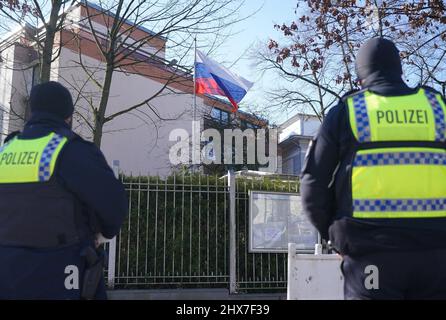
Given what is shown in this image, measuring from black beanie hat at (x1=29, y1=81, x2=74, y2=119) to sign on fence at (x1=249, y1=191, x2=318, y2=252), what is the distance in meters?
7.13

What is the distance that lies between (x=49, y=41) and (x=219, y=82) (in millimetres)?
5300

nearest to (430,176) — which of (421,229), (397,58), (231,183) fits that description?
(421,229)

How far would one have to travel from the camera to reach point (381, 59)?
2.78 meters

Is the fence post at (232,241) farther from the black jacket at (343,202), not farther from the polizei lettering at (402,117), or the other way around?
the polizei lettering at (402,117)

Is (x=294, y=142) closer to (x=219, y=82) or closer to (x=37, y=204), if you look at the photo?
(x=219, y=82)

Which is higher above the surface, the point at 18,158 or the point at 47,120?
the point at 47,120

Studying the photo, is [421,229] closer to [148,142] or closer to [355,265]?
[355,265]

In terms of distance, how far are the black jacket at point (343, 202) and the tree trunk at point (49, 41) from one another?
727 cm

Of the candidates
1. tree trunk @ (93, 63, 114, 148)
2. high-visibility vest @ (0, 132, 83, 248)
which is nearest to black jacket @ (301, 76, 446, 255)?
high-visibility vest @ (0, 132, 83, 248)

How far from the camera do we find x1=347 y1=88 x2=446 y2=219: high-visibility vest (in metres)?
2.49

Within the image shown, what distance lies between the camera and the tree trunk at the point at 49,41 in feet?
29.3

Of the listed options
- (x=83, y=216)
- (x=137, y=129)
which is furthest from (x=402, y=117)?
(x=137, y=129)

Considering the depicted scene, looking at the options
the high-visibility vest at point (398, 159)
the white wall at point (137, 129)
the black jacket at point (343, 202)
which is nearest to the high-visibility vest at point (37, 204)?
the black jacket at point (343, 202)
